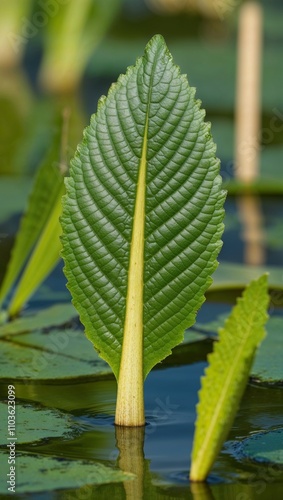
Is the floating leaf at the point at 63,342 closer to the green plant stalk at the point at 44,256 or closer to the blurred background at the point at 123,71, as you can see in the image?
the green plant stalk at the point at 44,256

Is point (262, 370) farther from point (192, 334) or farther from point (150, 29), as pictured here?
point (150, 29)

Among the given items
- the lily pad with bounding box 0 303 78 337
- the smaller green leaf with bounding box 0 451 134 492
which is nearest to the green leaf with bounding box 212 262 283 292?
the lily pad with bounding box 0 303 78 337

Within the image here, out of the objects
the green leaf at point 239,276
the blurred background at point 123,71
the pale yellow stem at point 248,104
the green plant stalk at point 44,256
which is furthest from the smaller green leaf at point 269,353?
the pale yellow stem at point 248,104

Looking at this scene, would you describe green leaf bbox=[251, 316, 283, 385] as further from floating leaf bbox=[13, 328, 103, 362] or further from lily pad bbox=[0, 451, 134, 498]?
lily pad bbox=[0, 451, 134, 498]

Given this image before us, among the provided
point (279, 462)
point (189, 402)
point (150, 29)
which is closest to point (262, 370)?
point (189, 402)

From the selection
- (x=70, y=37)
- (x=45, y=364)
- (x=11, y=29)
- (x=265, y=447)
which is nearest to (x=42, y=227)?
(x=45, y=364)

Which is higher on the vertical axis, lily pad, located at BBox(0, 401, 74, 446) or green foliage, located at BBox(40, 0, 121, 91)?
green foliage, located at BBox(40, 0, 121, 91)

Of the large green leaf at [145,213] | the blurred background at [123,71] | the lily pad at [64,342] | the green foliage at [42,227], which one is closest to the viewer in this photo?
the large green leaf at [145,213]
